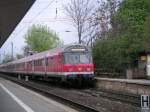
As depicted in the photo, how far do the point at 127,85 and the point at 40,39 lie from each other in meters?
81.8

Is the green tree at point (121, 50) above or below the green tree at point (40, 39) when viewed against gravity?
below

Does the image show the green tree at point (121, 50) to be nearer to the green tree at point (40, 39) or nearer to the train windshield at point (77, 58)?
the train windshield at point (77, 58)

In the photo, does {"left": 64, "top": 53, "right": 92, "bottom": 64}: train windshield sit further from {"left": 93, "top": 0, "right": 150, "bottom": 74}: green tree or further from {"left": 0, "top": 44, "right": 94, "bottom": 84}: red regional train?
{"left": 93, "top": 0, "right": 150, "bottom": 74}: green tree

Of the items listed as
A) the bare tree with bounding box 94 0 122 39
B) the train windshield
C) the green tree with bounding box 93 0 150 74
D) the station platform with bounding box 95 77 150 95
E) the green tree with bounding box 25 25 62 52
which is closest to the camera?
the station platform with bounding box 95 77 150 95

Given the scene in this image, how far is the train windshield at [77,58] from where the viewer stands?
34188 millimetres

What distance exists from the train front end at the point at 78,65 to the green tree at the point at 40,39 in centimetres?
7150

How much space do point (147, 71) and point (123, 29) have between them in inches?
601

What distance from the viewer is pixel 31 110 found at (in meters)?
19.0

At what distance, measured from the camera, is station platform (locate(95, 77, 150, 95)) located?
1000 inches

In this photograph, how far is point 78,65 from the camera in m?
34.3

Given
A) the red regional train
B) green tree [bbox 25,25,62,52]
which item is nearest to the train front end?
the red regional train

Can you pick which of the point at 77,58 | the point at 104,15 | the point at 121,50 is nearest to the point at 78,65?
the point at 77,58

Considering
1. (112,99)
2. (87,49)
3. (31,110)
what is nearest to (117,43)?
(87,49)

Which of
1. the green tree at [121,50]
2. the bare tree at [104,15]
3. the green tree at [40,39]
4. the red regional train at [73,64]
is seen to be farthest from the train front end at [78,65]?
the green tree at [40,39]
